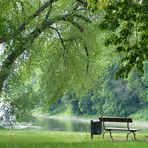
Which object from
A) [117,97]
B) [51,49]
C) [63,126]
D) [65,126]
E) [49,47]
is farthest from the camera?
[117,97]

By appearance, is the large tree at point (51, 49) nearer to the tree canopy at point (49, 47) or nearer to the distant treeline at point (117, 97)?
the tree canopy at point (49, 47)

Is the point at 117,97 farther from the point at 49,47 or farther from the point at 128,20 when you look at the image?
the point at 128,20

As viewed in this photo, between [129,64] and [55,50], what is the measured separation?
13513mm

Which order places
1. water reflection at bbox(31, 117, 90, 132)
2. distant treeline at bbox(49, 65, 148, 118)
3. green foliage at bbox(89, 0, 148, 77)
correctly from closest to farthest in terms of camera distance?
1. green foliage at bbox(89, 0, 148, 77)
2. water reflection at bbox(31, 117, 90, 132)
3. distant treeline at bbox(49, 65, 148, 118)

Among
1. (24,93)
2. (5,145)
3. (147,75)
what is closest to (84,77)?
(24,93)

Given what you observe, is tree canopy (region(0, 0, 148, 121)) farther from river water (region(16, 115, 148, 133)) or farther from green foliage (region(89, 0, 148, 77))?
river water (region(16, 115, 148, 133))

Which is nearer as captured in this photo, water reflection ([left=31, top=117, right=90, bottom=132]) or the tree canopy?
the tree canopy

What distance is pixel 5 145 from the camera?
18656mm

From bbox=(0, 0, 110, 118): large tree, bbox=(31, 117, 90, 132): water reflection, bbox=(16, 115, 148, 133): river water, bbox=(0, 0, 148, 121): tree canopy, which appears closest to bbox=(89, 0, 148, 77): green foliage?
bbox=(0, 0, 148, 121): tree canopy

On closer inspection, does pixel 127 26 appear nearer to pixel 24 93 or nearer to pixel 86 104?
pixel 24 93

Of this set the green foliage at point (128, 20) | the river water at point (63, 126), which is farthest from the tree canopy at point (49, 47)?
the river water at point (63, 126)

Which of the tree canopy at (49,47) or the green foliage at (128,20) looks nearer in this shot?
the green foliage at (128,20)

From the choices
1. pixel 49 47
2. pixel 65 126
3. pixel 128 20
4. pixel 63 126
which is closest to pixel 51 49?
pixel 49 47

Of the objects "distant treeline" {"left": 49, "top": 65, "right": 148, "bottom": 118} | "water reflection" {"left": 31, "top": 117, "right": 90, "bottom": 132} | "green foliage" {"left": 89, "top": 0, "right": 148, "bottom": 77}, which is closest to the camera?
"green foliage" {"left": 89, "top": 0, "right": 148, "bottom": 77}
